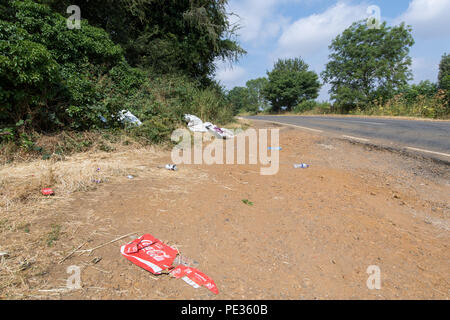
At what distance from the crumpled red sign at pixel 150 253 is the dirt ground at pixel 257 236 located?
49 mm

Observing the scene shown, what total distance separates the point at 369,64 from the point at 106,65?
22.1 metres

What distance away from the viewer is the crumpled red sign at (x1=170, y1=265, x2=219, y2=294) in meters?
1.36

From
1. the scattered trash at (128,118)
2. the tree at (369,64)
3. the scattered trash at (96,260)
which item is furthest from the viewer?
the tree at (369,64)

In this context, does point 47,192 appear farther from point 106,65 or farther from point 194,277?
point 106,65

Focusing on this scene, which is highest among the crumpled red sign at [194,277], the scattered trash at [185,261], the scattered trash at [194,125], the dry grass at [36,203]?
the scattered trash at [194,125]

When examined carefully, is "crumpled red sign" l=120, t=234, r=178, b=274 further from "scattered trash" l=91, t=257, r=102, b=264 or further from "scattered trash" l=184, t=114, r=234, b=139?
"scattered trash" l=184, t=114, r=234, b=139

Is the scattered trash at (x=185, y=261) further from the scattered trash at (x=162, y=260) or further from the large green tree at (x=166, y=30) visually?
the large green tree at (x=166, y=30)

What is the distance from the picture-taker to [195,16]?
9.02 metres

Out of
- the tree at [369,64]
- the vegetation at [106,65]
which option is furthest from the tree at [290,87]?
the vegetation at [106,65]

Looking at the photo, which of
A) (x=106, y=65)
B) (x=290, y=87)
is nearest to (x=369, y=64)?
(x=290, y=87)

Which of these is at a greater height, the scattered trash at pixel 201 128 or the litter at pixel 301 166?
the scattered trash at pixel 201 128

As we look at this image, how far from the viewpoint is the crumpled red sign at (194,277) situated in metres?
1.36

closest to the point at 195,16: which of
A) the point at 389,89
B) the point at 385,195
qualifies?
the point at 385,195
